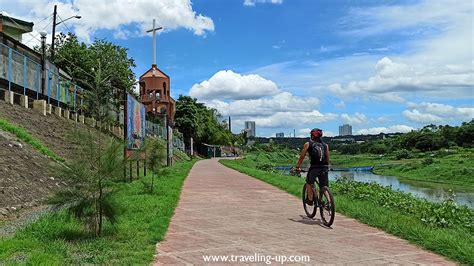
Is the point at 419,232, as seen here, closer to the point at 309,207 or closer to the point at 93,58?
the point at 309,207

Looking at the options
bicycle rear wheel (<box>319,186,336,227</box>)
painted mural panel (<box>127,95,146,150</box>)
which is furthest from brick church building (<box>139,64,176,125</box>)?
bicycle rear wheel (<box>319,186,336,227</box>)

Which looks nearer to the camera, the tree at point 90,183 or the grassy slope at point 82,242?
the grassy slope at point 82,242

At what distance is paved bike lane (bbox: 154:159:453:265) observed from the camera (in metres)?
5.46

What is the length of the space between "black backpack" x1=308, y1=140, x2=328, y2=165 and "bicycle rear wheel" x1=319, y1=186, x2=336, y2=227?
0.49 metres

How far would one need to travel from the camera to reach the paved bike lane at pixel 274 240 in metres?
5.46

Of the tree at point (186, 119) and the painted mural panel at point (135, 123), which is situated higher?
the tree at point (186, 119)

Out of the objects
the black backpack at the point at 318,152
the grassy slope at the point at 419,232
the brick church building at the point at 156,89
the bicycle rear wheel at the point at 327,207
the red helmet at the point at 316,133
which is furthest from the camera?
the brick church building at the point at 156,89

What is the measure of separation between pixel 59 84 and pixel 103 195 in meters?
18.4

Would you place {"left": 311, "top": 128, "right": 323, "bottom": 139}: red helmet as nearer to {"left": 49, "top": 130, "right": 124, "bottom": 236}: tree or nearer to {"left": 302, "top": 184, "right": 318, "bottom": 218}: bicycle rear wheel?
{"left": 302, "top": 184, "right": 318, "bottom": 218}: bicycle rear wheel

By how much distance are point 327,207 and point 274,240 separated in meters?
1.69

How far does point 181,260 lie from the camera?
17.3 feet

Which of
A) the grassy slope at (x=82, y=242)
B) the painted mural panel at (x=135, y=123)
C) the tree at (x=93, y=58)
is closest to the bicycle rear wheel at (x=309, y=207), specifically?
the grassy slope at (x=82, y=242)

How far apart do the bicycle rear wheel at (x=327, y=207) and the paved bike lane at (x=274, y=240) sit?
172 mm

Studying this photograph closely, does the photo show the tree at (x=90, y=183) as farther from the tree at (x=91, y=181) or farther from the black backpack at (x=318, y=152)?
the black backpack at (x=318, y=152)
